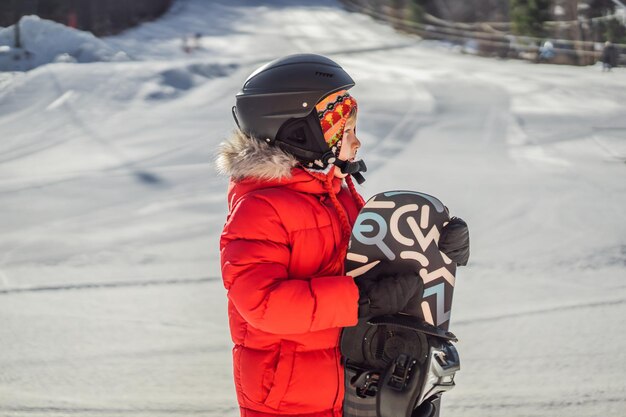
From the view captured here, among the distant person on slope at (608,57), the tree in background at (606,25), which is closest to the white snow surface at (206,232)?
the distant person on slope at (608,57)

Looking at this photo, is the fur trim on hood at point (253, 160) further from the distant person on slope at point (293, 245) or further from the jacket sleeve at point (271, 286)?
the jacket sleeve at point (271, 286)

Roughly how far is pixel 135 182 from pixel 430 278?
6.14m

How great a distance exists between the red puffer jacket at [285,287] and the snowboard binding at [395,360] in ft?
0.15

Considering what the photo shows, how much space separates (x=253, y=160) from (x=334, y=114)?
0.27 metres

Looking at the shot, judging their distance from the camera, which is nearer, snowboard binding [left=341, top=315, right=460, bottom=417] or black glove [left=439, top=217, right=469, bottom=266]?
snowboard binding [left=341, top=315, right=460, bottom=417]

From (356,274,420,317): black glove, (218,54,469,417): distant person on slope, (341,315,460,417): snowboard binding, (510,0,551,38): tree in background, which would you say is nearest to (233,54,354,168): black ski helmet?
(218,54,469,417): distant person on slope

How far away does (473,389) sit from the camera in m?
3.44

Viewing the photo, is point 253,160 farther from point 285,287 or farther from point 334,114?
point 285,287

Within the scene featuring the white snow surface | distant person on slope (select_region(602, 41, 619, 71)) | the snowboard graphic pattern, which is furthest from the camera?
distant person on slope (select_region(602, 41, 619, 71))

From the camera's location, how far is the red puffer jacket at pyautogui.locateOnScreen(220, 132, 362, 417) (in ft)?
6.30

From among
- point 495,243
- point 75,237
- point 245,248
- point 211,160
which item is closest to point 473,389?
point 245,248

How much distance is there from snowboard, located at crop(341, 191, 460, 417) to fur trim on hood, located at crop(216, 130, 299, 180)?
0.27 m

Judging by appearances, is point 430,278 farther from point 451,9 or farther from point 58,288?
point 451,9

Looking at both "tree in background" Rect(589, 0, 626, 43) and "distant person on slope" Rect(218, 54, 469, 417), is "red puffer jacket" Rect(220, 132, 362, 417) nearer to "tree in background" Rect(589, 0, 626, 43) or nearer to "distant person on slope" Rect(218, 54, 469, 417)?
"distant person on slope" Rect(218, 54, 469, 417)
